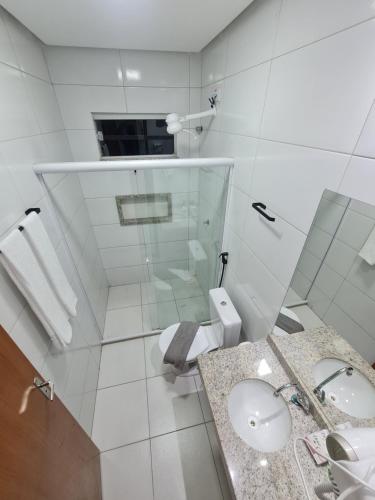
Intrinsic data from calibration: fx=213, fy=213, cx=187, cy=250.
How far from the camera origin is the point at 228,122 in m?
1.43

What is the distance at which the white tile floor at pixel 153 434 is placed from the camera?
4.24 ft

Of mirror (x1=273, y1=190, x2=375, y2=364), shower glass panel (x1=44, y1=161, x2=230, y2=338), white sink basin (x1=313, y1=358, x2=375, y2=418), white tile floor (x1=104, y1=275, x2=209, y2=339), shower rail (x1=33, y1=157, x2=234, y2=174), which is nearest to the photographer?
mirror (x1=273, y1=190, x2=375, y2=364)

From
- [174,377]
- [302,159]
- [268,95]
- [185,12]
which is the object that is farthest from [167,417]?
[185,12]

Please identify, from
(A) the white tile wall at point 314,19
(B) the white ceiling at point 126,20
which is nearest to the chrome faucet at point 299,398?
(A) the white tile wall at point 314,19

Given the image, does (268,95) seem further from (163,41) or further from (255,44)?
(163,41)

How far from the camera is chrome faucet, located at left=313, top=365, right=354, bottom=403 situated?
Answer: 33.0 inches

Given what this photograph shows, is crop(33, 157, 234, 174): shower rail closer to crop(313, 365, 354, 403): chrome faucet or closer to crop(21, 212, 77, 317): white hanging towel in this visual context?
crop(21, 212, 77, 317): white hanging towel

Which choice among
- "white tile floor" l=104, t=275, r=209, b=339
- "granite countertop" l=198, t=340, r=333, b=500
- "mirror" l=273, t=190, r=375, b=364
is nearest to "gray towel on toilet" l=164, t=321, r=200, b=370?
"white tile floor" l=104, t=275, r=209, b=339

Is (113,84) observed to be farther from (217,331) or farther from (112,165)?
(217,331)

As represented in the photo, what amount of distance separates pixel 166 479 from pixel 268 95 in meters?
2.23

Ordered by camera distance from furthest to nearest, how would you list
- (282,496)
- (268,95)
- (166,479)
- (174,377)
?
(174,377) < (166,479) < (268,95) < (282,496)

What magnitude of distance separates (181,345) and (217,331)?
307 mm

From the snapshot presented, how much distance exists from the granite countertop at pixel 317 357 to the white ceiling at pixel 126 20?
1.56m

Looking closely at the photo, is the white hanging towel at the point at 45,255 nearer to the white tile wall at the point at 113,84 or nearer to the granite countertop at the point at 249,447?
the granite countertop at the point at 249,447
